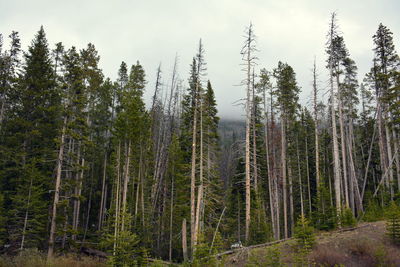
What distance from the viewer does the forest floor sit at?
12039 millimetres

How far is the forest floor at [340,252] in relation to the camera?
12039 millimetres

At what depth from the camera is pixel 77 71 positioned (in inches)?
808

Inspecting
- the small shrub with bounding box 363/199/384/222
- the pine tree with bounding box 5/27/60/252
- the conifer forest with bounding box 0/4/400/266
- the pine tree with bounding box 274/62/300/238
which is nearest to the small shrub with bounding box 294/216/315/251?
the conifer forest with bounding box 0/4/400/266

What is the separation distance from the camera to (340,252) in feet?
43.3

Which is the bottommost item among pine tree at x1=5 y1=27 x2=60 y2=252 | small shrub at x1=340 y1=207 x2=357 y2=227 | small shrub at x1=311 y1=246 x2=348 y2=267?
small shrub at x1=311 y1=246 x2=348 y2=267

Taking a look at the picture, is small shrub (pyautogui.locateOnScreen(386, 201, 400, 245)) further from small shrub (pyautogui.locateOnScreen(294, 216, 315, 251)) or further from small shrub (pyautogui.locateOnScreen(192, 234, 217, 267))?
small shrub (pyautogui.locateOnScreen(192, 234, 217, 267))

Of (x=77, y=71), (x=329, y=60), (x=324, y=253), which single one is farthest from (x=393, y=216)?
(x=77, y=71)

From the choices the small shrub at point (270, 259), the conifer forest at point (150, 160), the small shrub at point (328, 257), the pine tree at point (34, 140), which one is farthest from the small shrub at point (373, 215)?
the pine tree at point (34, 140)

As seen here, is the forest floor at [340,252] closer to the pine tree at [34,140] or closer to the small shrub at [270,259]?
the small shrub at [270,259]

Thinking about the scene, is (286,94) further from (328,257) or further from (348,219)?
(328,257)

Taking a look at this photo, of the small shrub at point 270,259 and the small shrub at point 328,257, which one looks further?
the small shrub at point 328,257

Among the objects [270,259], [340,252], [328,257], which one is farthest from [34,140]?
[340,252]

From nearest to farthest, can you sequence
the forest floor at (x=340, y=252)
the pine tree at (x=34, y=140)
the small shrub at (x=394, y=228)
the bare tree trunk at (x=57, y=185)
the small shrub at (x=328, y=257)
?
the forest floor at (x=340, y=252) → the small shrub at (x=328, y=257) → the small shrub at (x=394, y=228) → the bare tree trunk at (x=57, y=185) → the pine tree at (x=34, y=140)

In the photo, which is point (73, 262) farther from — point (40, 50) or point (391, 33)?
point (391, 33)
